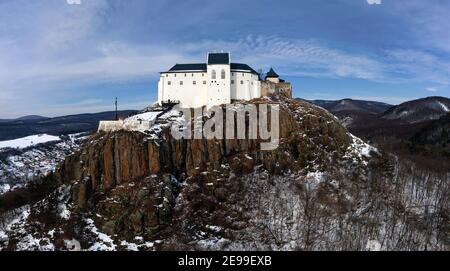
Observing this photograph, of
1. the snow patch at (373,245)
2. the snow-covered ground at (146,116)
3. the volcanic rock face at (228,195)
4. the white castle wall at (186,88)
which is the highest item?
the white castle wall at (186,88)

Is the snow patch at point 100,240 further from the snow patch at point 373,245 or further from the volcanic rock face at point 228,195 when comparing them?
the snow patch at point 373,245

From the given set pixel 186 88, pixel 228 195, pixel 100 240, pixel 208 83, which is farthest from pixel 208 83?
pixel 100 240

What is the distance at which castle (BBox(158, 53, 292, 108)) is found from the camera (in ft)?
311

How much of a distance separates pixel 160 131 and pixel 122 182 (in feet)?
40.0

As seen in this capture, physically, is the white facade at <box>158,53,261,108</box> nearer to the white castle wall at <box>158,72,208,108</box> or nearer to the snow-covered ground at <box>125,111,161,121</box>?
the white castle wall at <box>158,72,208,108</box>

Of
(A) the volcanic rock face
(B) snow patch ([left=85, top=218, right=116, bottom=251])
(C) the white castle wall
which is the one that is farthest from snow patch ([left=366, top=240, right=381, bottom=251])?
(C) the white castle wall

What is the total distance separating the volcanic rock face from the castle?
10931mm

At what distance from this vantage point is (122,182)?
8244 centimetres

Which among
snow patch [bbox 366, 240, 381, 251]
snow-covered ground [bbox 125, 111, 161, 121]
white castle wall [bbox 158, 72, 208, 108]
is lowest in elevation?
snow patch [bbox 366, 240, 381, 251]

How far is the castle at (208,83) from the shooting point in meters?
94.9

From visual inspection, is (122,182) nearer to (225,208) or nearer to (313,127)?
(225,208)

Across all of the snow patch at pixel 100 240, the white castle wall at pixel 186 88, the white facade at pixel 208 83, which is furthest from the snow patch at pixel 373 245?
the white castle wall at pixel 186 88

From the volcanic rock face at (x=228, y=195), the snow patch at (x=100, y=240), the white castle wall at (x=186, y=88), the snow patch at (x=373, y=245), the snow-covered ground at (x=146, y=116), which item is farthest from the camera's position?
the white castle wall at (x=186, y=88)
